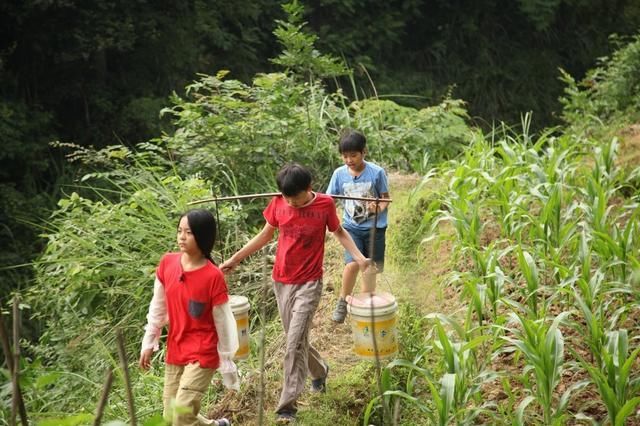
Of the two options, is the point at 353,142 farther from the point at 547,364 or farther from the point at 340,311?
the point at 547,364

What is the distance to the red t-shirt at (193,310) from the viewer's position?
3.52 metres

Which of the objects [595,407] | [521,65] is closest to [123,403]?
[595,407]

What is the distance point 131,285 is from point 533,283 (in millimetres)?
3136

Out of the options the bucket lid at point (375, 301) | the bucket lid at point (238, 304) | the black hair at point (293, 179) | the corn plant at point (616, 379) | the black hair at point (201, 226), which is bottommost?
the corn plant at point (616, 379)

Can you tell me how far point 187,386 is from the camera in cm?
352

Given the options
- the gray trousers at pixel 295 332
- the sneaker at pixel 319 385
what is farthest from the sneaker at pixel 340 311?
the gray trousers at pixel 295 332

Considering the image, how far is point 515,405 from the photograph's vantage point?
13.4ft

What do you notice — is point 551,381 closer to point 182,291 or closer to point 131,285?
point 182,291

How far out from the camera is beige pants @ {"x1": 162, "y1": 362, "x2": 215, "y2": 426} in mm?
3518

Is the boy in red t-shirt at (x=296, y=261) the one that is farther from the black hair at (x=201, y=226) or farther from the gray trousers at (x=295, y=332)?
the black hair at (x=201, y=226)

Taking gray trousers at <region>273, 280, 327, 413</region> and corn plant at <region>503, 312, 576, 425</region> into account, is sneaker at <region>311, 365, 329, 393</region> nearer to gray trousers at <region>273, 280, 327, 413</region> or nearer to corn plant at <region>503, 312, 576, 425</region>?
gray trousers at <region>273, 280, 327, 413</region>

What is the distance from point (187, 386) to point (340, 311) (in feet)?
5.82

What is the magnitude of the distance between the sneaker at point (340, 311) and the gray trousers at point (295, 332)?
95 centimetres

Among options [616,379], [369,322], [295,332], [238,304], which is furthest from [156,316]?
[616,379]
